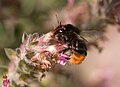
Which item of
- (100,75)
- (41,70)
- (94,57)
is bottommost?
(41,70)

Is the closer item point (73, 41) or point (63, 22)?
point (73, 41)

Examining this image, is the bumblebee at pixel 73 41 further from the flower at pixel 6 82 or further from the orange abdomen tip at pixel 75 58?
the flower at pixel 6 82

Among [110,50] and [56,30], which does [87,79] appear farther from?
[56,30]

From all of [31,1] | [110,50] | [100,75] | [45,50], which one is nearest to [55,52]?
[45,50]

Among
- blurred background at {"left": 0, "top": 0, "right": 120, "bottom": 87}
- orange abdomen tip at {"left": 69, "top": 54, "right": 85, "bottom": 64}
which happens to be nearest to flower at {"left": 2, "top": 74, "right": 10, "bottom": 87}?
blurred background at {"left": 0, "top": 0, "right": 120, "bottom": 87}

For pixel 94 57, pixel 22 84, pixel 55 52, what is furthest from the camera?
pixel 94 57

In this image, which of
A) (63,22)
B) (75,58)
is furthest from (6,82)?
(63,22)

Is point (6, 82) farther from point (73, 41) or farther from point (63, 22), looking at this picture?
point (63, 22)
